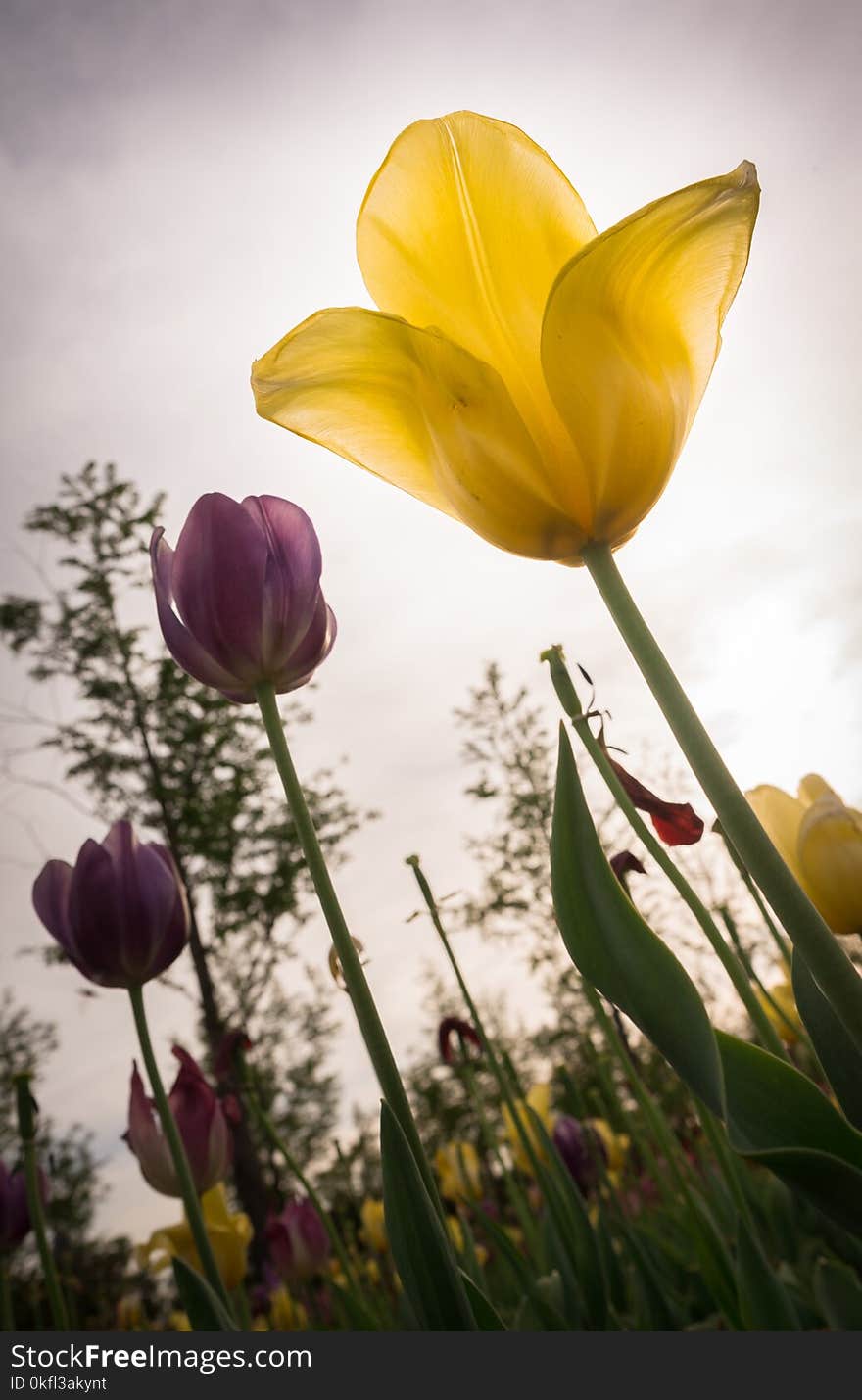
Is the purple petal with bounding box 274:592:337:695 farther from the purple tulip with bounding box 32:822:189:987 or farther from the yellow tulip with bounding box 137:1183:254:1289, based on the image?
the yellow tulip with bounding box 137:1183:254:1289

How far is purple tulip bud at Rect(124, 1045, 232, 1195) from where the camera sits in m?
1.23

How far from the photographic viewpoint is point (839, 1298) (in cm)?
80

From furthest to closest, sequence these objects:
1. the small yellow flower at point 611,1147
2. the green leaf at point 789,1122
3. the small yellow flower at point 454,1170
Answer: the small yellow flower at point 454,1170, the small yellow flower at point 611,1147, the green leaf at point 789,1122

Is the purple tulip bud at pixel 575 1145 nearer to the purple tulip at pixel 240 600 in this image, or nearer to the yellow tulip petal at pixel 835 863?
the yellow tulip petal at pixel 835 863

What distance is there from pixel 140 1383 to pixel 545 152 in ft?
2.94

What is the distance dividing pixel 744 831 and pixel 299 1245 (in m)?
2.36

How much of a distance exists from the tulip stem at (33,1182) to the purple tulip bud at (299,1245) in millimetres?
1511

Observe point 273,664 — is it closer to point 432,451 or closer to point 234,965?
point 432,451

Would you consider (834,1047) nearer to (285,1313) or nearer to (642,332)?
(642,332)

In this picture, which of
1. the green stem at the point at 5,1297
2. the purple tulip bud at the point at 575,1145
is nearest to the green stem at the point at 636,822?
the green stem at the point at 5,1297

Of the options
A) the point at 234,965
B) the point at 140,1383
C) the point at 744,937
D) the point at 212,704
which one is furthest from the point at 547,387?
the point at 234,965

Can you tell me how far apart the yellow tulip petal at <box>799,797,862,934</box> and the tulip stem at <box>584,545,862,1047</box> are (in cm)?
33

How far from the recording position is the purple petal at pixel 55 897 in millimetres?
1022

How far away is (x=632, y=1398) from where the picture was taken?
1.81ft
